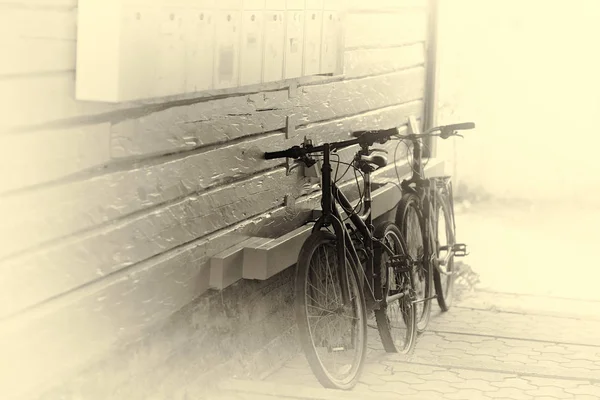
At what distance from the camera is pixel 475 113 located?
11.4 metres

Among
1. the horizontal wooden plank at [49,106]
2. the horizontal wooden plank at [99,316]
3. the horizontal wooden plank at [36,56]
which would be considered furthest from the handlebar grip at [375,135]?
the horizontal wooden plank at [36,56]

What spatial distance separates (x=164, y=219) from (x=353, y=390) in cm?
138

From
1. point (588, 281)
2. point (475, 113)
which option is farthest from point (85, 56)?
point (475, 113)

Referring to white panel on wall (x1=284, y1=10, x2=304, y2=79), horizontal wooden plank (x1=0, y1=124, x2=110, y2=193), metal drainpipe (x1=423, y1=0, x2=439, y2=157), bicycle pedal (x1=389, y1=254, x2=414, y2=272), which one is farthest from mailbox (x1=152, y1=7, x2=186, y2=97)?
metal drainpipe (x1=423, y1=0, x2=439, y2=157)

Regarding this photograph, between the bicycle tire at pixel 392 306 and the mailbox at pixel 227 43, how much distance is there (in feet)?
4.73

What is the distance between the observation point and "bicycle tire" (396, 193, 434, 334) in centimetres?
544

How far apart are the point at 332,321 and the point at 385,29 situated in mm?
2488

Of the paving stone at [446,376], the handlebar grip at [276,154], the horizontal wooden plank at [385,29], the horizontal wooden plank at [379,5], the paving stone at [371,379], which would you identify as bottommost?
the paving stone at [446,376]

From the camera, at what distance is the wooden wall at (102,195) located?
268 centimetres

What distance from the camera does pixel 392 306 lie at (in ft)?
17.6

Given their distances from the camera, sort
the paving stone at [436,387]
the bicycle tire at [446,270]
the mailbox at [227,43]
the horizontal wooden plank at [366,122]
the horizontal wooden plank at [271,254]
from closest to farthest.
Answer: the mailbox at [227,43] < the horizontal wooden plank at [271,254] < the paving stone at [436,387] < the horizontal wooden plank at [366,122] < the bicycle tire at [446,270]

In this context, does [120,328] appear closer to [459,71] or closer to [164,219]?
[164,219]

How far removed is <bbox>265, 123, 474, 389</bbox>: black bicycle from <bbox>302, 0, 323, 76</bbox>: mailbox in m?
0.35

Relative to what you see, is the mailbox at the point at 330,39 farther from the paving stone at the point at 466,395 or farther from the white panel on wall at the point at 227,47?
the paving stone at the point at 466,395
